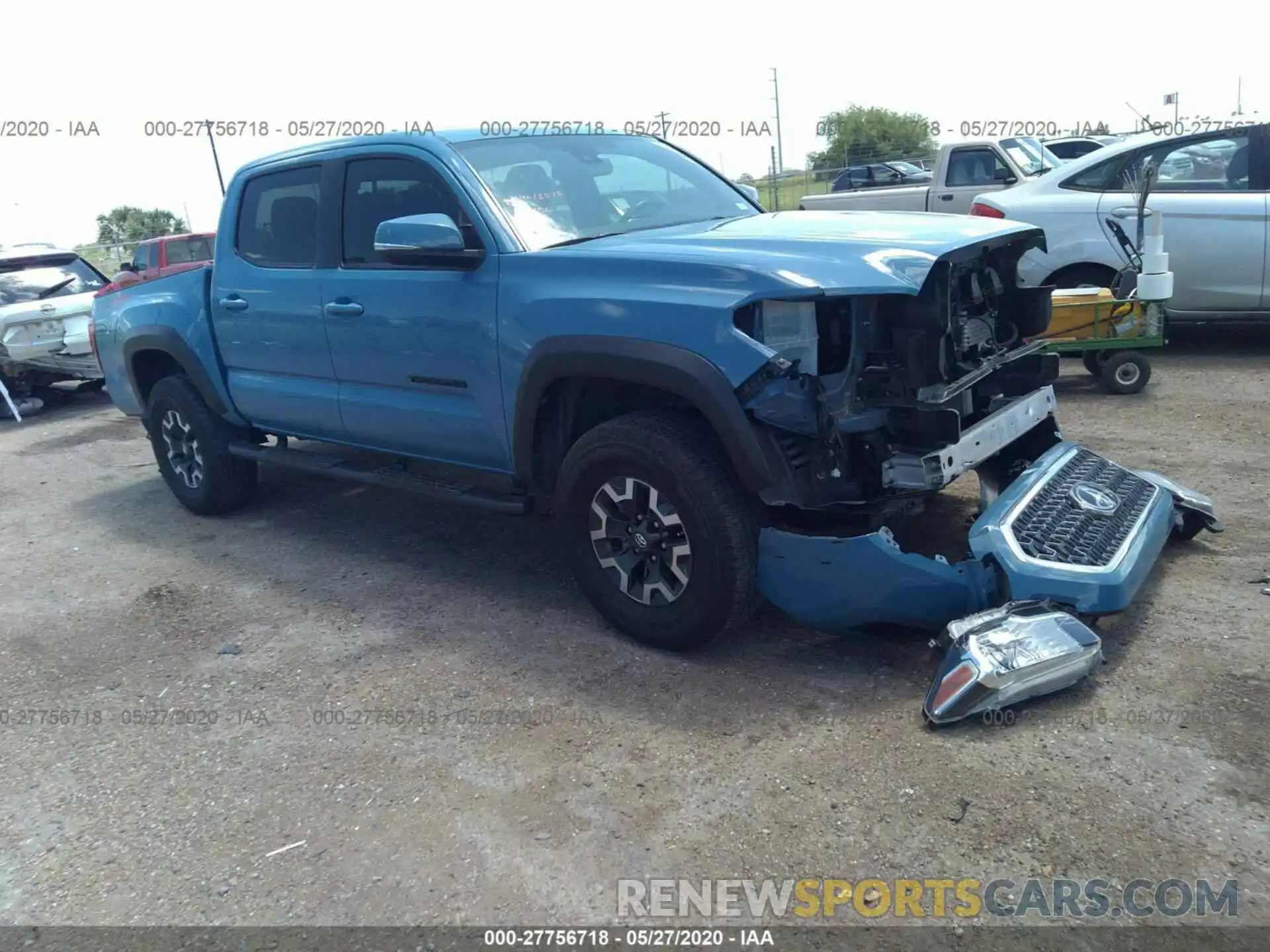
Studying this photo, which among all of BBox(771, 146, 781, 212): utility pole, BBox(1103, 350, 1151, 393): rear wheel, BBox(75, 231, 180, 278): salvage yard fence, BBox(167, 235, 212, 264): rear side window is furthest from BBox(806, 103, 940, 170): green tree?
BBox(1103, 350, 1151, 393): rear wheel

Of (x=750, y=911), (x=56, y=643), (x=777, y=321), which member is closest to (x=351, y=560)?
(x=56, y=643)

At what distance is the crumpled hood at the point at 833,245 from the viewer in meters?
3.39

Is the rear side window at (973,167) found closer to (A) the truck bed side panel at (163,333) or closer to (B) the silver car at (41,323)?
(A) the truck bed side panel at (163,333)

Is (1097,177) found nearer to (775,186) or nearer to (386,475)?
(386,475)

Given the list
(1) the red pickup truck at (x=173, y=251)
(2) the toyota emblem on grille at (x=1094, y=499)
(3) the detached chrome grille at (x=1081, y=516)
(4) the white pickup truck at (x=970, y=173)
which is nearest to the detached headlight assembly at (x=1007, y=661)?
(3) the detached chrome grille at (x=1081, y=516)

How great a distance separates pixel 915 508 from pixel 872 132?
49.0 m

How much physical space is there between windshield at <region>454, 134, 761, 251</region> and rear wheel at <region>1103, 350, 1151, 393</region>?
141 inches

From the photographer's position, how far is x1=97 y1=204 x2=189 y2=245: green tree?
3280 cm

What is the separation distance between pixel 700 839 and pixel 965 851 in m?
0.69

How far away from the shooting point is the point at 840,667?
373cm

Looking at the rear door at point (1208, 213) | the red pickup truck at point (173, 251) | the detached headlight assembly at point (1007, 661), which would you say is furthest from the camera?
the red pickup truck at point (173, 251)

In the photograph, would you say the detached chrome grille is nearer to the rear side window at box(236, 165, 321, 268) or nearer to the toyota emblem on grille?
the toyota emblem on grille

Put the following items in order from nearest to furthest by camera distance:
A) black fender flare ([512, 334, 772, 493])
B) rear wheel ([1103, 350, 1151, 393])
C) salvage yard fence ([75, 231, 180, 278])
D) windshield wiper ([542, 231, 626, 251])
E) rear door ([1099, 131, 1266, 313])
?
black fender flare ([512, 334, 772, 493]), windshield wiper ([542, 231, 626, 251]), rear wheel ([1103, 350, 1151, 393]), rear door ([1099, 131, 1266, 313]), salvage yard fence ([75, 231, 180, 278])

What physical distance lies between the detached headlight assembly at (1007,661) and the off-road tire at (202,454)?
14.5 feet
